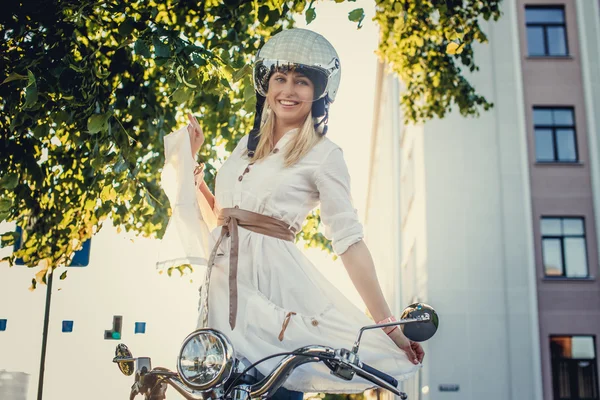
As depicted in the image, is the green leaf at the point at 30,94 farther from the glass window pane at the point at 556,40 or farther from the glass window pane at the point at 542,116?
the glass window pane at the point at 556,40

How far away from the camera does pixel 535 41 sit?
19062mm

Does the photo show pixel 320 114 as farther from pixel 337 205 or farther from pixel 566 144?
pixel 566 144

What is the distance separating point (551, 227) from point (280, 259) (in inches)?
657

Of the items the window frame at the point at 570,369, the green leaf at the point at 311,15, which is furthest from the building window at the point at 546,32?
the green leaf at the point at 311,15

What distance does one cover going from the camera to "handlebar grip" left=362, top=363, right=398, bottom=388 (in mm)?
→ 1876

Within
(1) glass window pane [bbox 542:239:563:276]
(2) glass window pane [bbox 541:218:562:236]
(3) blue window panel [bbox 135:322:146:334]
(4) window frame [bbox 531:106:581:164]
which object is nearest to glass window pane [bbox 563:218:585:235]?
(2) glass window pane [bbox 541:218:562:236]

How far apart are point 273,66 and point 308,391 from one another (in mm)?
1005

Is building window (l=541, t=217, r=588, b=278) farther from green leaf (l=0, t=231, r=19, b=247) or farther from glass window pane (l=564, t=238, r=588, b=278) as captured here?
green leaf (l=0, t=231, r=19, b=247)

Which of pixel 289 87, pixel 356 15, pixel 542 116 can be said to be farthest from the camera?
pixel 542 116

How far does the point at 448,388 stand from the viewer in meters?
17.5

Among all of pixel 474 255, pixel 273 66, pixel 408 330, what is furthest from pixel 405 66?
pixel 474 255

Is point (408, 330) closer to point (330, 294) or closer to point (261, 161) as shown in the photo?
point (330, 294)

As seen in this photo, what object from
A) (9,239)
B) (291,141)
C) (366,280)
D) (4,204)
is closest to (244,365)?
(366,280)

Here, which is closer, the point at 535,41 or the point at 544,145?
the point at 544,145
